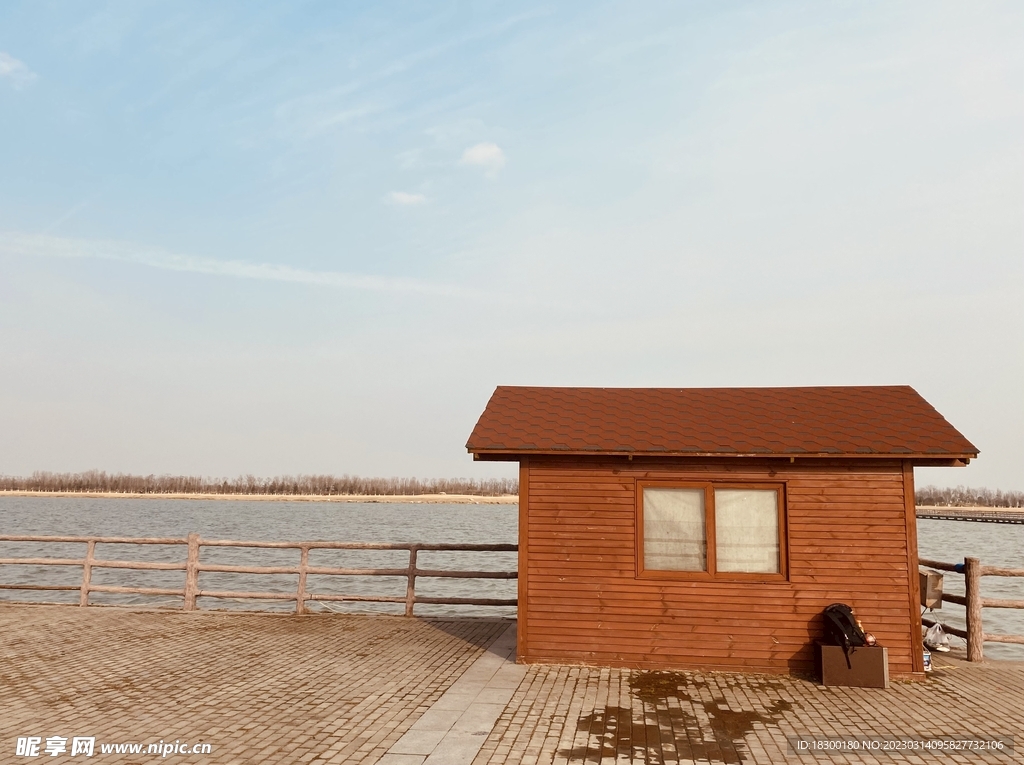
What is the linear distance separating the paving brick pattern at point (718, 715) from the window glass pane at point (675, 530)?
1405 mm

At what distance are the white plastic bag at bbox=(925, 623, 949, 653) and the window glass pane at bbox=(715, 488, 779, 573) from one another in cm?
323

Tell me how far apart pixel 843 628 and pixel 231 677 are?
300 inches

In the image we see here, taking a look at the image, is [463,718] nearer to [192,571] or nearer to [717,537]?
[717,537]

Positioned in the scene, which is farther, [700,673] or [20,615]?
[20,615]

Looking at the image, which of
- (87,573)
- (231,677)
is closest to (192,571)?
(87,573)

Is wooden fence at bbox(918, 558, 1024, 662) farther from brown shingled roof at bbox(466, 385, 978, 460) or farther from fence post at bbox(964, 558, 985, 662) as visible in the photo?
brown shingled roof at bbox(466, 385, 978, 460)

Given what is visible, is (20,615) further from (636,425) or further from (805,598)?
(805,598)

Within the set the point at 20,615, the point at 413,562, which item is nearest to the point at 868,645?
the point at 413,562

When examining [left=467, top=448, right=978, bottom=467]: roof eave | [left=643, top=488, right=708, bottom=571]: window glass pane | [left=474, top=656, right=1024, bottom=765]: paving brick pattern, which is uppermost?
[left=467, top=448, right=978, bottom=467]: roof eave

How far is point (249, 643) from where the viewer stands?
1108 centimetres

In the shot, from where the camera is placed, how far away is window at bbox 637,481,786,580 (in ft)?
31.4

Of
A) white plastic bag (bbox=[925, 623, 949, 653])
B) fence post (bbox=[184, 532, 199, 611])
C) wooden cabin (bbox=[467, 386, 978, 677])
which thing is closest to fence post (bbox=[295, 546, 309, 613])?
fence post (bbox=[184, 532, 199, 611])

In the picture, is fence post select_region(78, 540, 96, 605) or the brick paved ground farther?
fence post select_region(78, 540, 96, 605)

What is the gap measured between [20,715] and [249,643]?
3.90 meters
